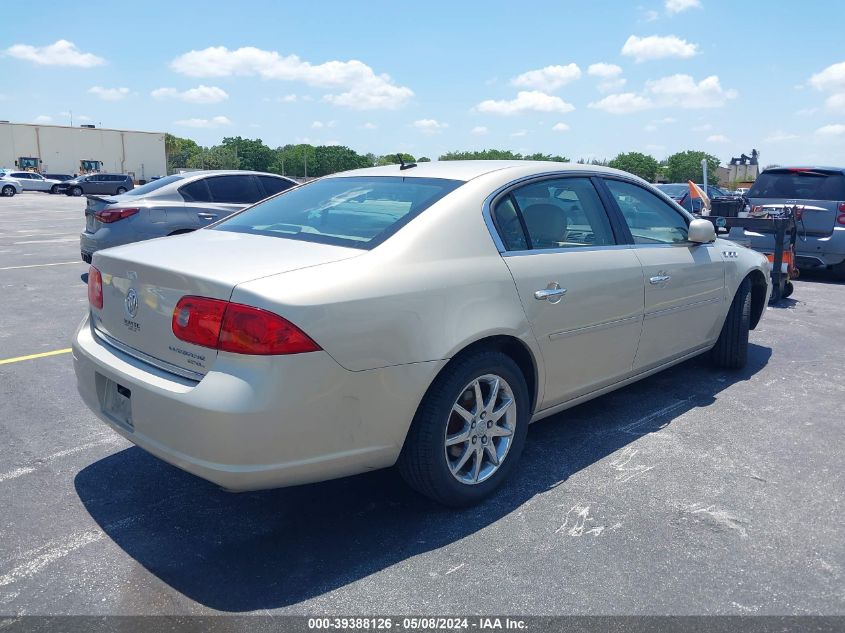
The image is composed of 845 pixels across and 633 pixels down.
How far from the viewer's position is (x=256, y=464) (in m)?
2.59

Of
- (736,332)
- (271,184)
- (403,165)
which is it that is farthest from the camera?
(271,184)

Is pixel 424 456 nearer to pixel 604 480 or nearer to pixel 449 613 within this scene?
pixel 449 613

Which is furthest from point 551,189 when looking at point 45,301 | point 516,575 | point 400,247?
point 45,301

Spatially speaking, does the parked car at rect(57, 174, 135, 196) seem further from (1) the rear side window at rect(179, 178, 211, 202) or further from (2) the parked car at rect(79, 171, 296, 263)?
(1) the rear side window at rect(179, 178, 211, 202)

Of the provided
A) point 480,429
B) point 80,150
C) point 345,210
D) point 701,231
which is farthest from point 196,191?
point 80,150

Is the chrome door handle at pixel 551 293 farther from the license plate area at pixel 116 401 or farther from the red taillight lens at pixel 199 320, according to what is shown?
the license plate area at pixel 116 401

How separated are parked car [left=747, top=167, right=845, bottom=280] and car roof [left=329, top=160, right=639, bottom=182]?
6.53m

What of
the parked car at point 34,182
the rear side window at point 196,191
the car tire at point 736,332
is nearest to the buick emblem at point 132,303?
the car tire at point 736,332

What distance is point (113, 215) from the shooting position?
27.5 feet

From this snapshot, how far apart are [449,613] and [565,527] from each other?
82cm

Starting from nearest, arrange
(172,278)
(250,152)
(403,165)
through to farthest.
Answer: (172,278) < (403,165) < (250,152)

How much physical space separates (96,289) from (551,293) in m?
2.18

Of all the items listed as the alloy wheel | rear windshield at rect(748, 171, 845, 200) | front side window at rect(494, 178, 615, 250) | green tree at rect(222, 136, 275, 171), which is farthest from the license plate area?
green tree at rect(222, 136, 275, 171)

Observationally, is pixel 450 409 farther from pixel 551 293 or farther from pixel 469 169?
pixel 469 169
